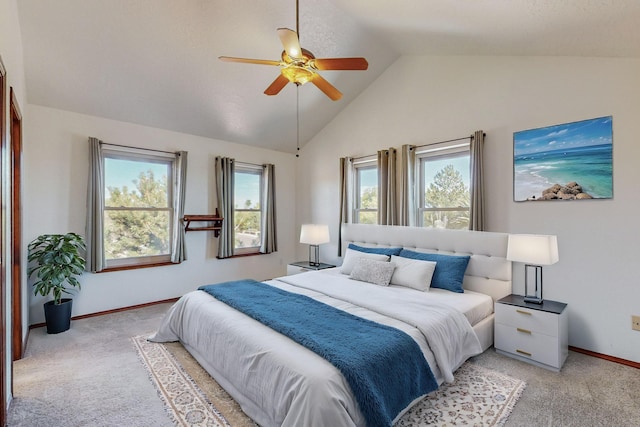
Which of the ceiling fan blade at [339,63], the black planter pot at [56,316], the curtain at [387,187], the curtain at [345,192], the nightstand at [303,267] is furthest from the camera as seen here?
the curtain at [345,192]

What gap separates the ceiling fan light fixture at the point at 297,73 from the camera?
2428 millimetres

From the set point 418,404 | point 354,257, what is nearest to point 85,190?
point 354,257

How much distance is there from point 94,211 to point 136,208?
22.2 inches

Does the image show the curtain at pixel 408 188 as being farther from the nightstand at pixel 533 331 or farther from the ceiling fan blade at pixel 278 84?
the ceiling fan blade at pixel 278 84

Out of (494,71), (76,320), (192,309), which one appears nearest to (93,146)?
(76,320)

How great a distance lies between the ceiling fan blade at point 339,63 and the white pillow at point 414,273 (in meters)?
2.11

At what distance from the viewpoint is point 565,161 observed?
9.66 ft

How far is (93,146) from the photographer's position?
12.6 ft

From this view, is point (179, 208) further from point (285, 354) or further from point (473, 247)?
point (473, 247)

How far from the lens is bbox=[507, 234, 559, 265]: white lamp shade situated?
2645mm

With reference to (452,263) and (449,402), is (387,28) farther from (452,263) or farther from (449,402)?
(449,402)

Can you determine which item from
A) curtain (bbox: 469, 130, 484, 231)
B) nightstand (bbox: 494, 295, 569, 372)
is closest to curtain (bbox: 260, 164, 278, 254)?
curtain (bbox: 469, 130, 484, 231)

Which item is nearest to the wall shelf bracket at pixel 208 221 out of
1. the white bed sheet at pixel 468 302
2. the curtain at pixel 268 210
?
the curtain at pixel 268 210

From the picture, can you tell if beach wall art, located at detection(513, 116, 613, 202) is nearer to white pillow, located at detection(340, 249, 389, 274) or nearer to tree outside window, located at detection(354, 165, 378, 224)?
white pillow, located at detection(340, 249, 389, 274)
